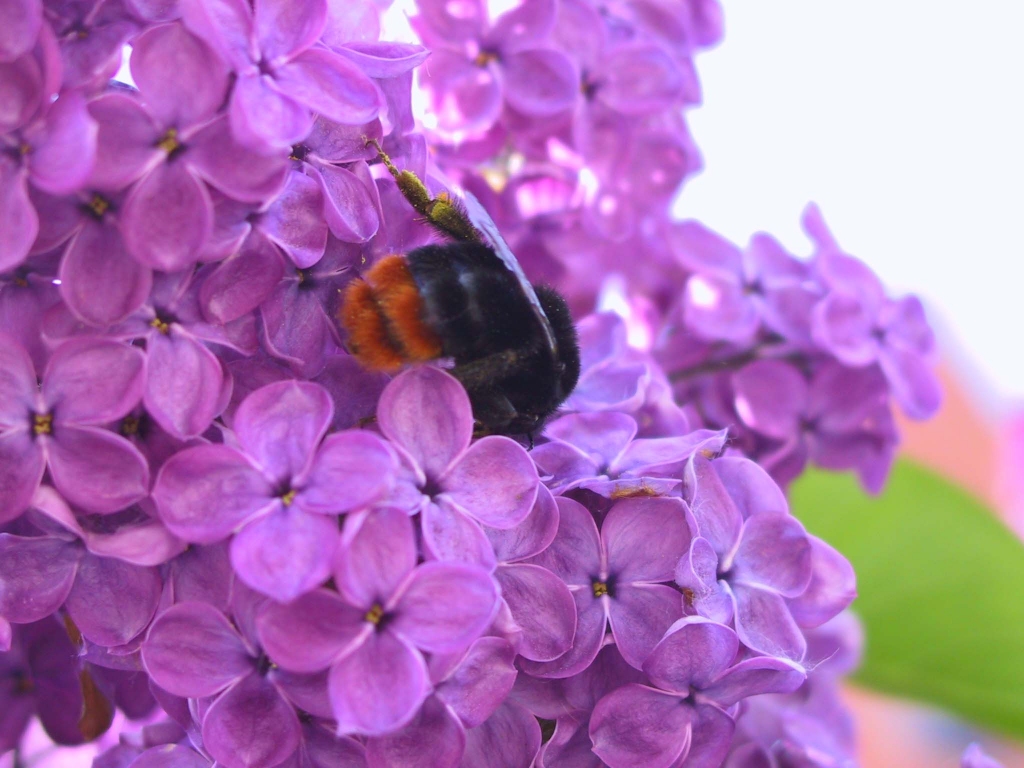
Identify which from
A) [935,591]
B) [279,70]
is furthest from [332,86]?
[935,591]

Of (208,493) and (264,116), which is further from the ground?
(264,116)

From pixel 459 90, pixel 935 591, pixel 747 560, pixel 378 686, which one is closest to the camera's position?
pixel 378 686

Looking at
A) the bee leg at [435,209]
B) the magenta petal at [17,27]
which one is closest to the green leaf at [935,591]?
the bee leg at [435,209]

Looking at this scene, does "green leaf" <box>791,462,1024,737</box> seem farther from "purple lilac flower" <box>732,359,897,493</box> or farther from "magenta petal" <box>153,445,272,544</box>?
"magenta petal" <box>153,445,272,544</box>

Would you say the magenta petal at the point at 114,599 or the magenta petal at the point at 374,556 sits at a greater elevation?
the magenta petal at the point at 374,556

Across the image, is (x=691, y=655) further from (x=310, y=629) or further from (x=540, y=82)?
(x=540, y=82)

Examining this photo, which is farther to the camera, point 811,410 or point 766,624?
point 811,410

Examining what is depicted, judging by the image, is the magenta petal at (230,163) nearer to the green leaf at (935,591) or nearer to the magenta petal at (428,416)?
the magenta petal at (428,416)

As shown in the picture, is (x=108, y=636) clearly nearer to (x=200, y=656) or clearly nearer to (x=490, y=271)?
(x=200, y=656)
